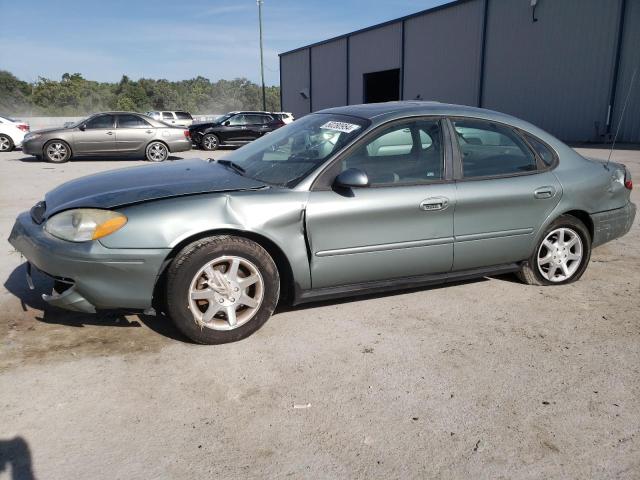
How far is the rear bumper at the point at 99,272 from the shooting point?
3045mm

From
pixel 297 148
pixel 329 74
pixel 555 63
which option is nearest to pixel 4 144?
pixel 297 148

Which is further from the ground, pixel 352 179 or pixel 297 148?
pixel 297 148

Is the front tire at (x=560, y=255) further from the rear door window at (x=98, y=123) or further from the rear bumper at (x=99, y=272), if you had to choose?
the rear door window at (x=98, y=123)

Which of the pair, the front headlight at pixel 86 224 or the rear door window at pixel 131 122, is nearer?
the front headlight at pixel 86 224

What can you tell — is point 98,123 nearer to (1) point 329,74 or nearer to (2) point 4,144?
(2) point 4,144

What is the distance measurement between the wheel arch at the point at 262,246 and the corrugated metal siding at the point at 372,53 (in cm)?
2728

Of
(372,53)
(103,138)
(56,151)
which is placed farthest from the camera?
(372,53)

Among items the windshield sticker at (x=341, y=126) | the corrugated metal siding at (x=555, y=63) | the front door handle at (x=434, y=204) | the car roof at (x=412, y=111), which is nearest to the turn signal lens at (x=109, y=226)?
the windshield sticker at (x=341, y=126)

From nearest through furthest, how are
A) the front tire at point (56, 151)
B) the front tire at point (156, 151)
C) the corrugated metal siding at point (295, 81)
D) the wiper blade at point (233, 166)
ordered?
the wiper blade at point (233, 166), the front tire at point (56, 151), the front tire at point (156, 151), the corrugated metal siding at point (295, 81)

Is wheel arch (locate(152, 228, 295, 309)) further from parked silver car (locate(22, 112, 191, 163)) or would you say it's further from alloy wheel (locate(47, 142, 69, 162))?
alloy wheel (locate(47, 142, 69, 162))

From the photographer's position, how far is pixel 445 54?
83.8 feet

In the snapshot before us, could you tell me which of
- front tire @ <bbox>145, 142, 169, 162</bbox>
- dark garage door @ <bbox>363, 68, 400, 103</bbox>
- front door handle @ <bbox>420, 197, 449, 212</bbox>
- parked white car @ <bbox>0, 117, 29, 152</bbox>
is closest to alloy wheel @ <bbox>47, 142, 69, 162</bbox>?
front tire @ <bbox>145, 142, 169, 162</bbox>

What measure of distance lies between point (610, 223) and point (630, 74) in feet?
54.9

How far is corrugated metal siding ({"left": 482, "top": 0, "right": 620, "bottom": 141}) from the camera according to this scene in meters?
19.3
